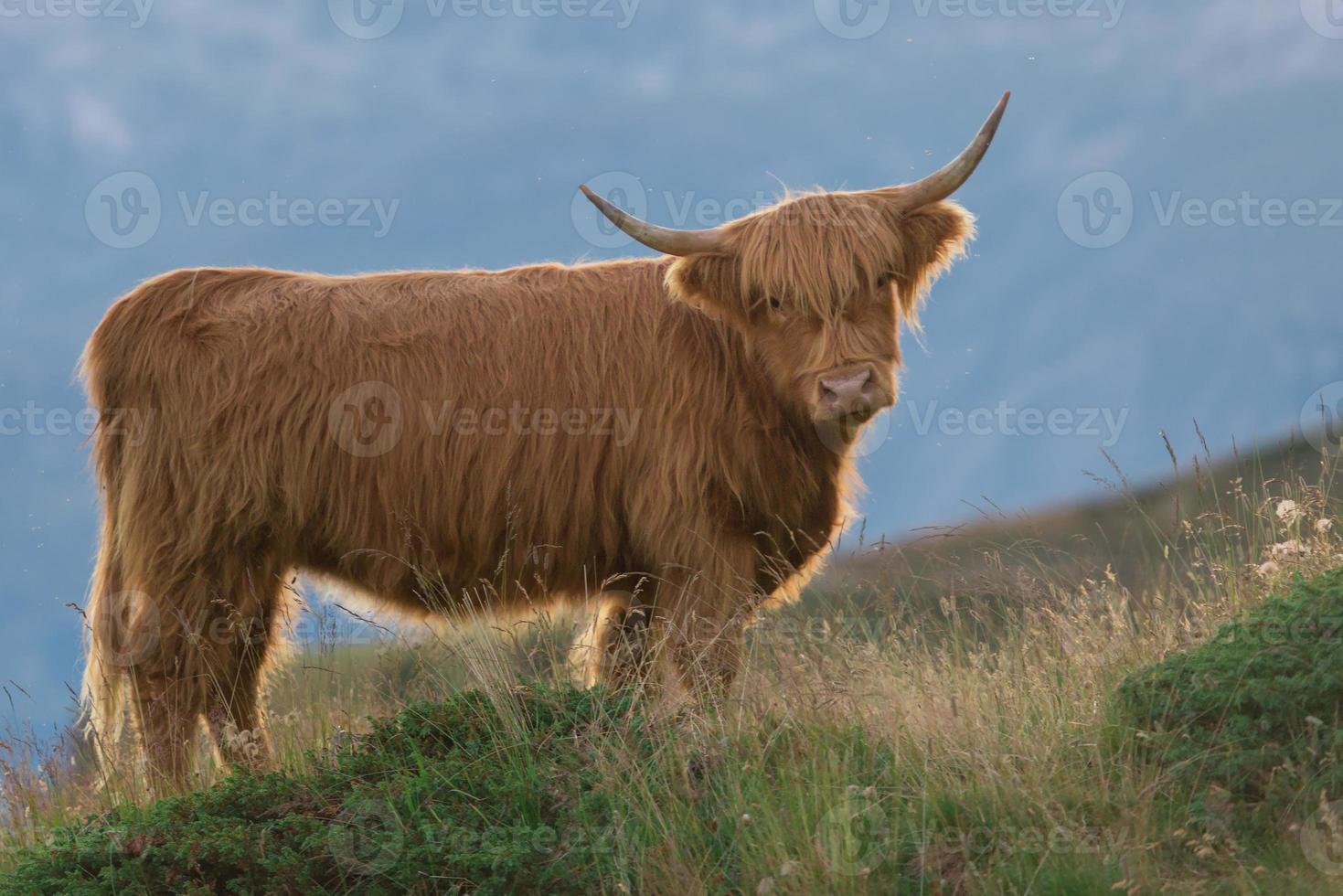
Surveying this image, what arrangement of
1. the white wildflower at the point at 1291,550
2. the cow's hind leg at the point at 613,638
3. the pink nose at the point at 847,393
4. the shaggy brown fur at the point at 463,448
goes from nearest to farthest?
1. the white wildflower at the point at 1291,550
2. the pink nose at the point at 847,393
3. the shaggy brown fur at the point at 463,448
4. the cow's hind leg at the point at 613,638

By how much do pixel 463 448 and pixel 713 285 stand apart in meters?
1.31

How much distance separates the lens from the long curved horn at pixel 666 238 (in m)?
5.62

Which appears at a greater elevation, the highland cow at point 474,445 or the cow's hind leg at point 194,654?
the highland cow at point 474,445

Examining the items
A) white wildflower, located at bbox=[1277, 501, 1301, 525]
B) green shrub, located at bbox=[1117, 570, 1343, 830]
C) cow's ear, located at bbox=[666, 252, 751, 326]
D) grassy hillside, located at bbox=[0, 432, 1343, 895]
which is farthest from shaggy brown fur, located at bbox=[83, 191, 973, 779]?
green shrub, located at bbox=[1117, 570, 1343, 830]

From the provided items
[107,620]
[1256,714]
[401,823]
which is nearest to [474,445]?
[107,620]

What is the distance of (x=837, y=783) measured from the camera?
3.82 metres

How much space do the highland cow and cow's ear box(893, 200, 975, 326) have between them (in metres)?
0.01

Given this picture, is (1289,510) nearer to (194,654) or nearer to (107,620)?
(194,654)

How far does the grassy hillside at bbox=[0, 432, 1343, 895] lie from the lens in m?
3.47

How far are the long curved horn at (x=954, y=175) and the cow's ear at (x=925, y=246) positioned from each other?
0.06 metres

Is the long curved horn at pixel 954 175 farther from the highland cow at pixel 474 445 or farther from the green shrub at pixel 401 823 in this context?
the green shrub at pixel 401 823

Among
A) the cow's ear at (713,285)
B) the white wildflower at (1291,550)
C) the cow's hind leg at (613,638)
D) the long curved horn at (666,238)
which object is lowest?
the cow's hind leg at (613,638)

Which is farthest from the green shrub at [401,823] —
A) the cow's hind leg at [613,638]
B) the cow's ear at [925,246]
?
the cow's ear at [925,246]

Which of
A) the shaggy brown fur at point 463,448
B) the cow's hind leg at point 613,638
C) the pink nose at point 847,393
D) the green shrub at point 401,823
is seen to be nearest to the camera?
the green shrub at point 401,823
